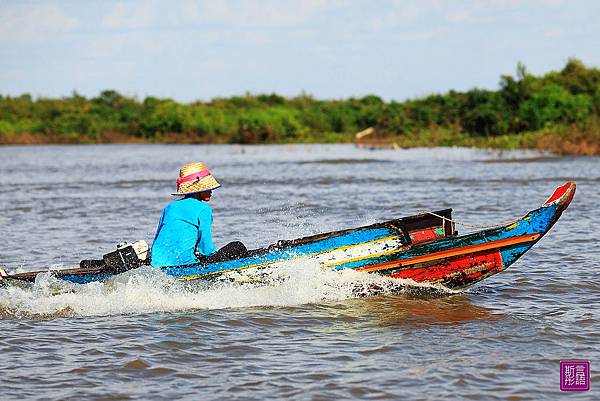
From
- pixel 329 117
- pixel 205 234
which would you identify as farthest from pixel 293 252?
pixel 329 117

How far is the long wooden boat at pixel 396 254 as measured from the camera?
8.49 m

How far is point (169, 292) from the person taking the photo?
8.46 m

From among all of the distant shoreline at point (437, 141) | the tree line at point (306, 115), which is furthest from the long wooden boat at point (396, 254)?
the tree line at point (306, 115)

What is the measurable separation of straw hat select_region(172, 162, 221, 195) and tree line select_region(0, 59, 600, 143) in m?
27.9

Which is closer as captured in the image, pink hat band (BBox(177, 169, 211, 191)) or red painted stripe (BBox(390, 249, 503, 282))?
pink hat band (BBox(177, 169, 211, 191))

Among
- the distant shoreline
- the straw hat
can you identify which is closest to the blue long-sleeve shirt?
the straw hat

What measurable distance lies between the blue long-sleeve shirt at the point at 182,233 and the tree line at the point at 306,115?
2790cm

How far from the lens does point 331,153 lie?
4056 centimetres

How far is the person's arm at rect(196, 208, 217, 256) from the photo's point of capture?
838 cm

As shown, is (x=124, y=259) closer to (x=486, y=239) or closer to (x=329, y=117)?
(x=486, y=239)

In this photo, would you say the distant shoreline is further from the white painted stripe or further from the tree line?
the white painted stripe

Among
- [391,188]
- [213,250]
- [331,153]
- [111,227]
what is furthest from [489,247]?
[331,153]

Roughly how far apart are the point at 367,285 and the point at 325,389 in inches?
112

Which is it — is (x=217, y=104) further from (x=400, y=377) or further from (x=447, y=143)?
(x=400, y=377)
